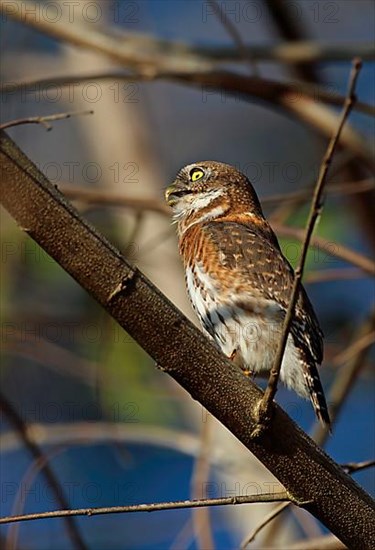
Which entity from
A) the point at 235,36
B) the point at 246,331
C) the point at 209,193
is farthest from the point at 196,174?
the point at 246,331

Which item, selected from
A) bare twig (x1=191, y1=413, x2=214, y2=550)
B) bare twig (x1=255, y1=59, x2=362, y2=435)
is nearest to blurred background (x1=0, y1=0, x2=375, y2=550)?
bare twig (x1=191, y1=413, x2=214, y2=550)

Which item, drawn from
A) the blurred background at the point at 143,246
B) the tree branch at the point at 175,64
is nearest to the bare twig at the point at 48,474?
the blurred background at the point at 143,246

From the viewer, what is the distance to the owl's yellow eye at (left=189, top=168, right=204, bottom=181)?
4.80 metres

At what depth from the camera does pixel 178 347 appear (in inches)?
109

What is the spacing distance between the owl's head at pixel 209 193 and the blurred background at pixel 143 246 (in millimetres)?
156

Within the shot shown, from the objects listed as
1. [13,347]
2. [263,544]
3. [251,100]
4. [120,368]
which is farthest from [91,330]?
[263,544]

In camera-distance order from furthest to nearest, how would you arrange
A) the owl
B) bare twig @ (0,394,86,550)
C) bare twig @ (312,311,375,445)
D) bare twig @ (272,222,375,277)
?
bare twig @ (312,311,375,445) < bare twig @ (272,222,375,277) < the owl < bare twig @ (0,394,86,550)

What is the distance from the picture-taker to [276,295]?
4.16m

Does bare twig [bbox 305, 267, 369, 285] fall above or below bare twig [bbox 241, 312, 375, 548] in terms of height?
above

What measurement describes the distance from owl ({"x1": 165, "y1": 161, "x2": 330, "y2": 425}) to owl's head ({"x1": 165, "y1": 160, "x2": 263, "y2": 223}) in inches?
2.2

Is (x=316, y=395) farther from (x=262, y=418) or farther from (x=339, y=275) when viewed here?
(x=262, y=418)

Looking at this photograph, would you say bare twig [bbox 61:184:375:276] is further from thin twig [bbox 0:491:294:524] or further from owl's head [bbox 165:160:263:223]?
thin twig [bbox 0:491:294:524]

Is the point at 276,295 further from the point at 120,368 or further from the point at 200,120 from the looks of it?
the point at 200,120

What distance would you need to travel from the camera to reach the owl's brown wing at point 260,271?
4102 millimetres
